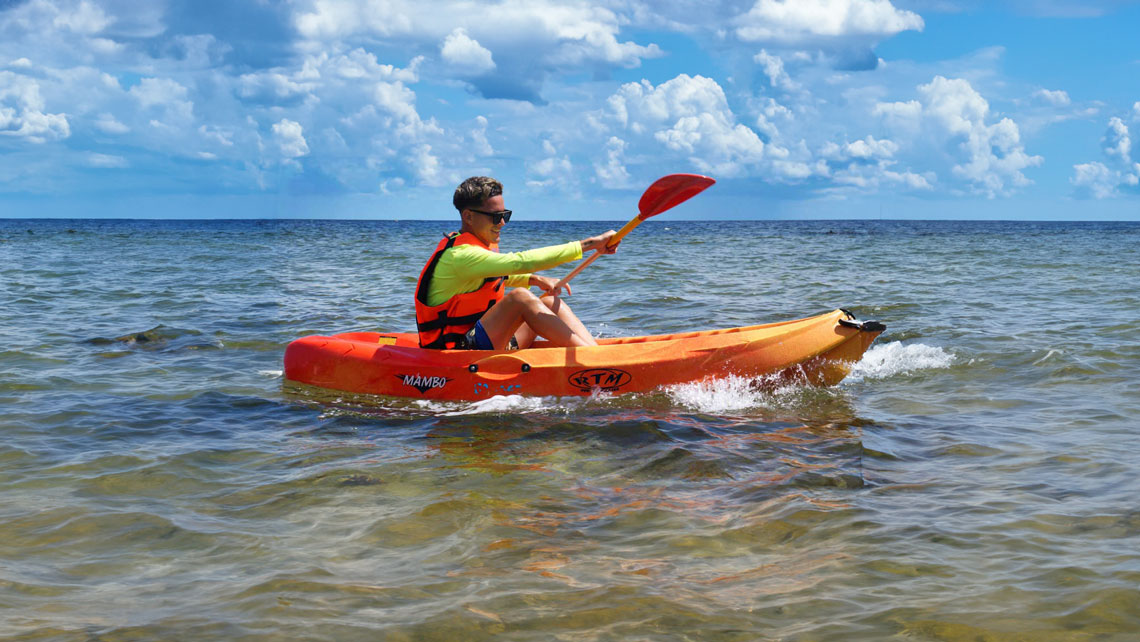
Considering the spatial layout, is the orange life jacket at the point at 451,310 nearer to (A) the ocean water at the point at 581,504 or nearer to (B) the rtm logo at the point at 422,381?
(B) the rtm logo at the point at 422,381

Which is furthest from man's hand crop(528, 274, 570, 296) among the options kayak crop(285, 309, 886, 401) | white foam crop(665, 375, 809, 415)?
white foam crop(665, 375, 809, 415)

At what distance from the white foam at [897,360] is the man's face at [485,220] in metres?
3.37

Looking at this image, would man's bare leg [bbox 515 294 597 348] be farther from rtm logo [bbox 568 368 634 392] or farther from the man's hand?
rtm logo [bbox 568 368 634 392]

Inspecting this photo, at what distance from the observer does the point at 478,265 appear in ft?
20.0

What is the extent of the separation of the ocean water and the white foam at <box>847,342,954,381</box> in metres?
0.05

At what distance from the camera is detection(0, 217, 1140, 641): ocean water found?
304 centimetres

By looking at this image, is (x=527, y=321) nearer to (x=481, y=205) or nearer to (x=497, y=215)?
(x=497, y=215)

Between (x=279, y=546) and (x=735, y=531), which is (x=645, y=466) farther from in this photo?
(x=279, y=546)

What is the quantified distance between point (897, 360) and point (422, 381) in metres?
4.48

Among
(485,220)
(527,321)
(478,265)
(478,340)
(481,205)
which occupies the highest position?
(481,205)

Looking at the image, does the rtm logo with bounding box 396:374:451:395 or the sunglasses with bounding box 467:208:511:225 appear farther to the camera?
the rtm logo with bounding box 396:374:451:395

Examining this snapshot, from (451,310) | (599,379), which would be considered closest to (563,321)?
(599,379)

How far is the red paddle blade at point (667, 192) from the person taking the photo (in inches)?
269

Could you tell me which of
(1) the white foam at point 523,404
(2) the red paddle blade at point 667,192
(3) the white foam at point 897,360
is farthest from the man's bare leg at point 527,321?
(3) the white foam at point 897,360
